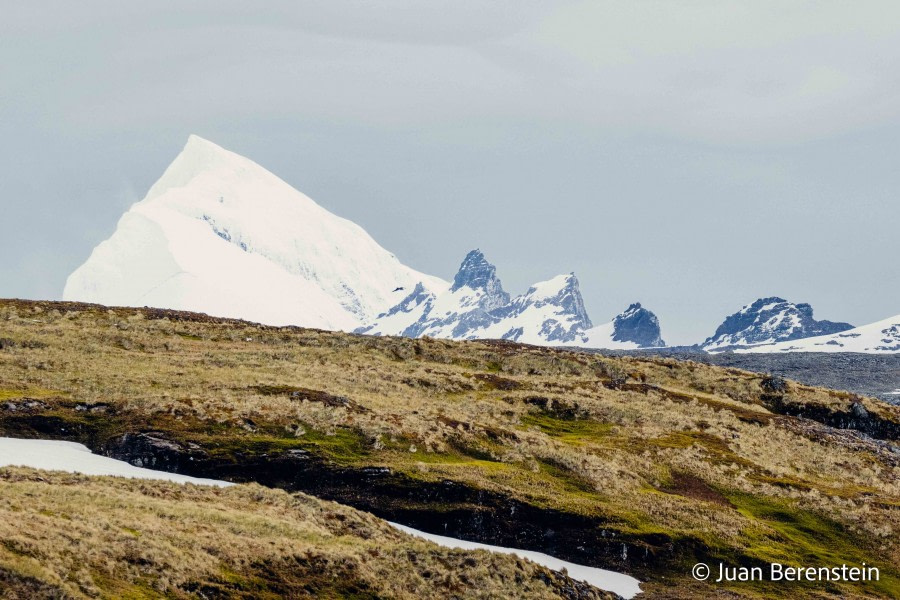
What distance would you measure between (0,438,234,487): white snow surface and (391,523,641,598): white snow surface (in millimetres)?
12619

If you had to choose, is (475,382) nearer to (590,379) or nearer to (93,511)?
(590,379)

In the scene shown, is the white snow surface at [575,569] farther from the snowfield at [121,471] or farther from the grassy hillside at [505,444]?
the grassy hillside at [505,444]

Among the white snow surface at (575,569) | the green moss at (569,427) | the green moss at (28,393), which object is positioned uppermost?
the green moss at (28,393)

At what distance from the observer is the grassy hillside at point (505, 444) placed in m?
58.4

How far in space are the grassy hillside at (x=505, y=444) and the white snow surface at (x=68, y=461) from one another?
5.08ft

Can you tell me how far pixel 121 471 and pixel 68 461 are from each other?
303 centimetres

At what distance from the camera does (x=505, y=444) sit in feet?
241

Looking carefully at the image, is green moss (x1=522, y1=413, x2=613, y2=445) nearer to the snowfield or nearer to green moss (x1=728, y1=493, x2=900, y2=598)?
green moss (x1=728, y1=493, x2=900, y2=598)

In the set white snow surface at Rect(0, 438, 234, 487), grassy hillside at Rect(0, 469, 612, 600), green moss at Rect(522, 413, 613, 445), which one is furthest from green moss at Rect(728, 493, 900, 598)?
white snow surface at Rect(0, 438, 234, 487)

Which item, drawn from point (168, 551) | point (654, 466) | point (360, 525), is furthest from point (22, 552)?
point (654, 466)

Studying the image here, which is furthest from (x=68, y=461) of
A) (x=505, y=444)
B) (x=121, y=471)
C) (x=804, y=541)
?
(x=804, y=541)

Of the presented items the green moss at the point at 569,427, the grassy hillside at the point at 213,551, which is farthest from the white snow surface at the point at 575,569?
the green moss at the point at 569,427

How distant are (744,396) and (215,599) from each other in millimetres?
90043

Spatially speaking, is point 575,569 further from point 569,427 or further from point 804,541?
point 569,427
